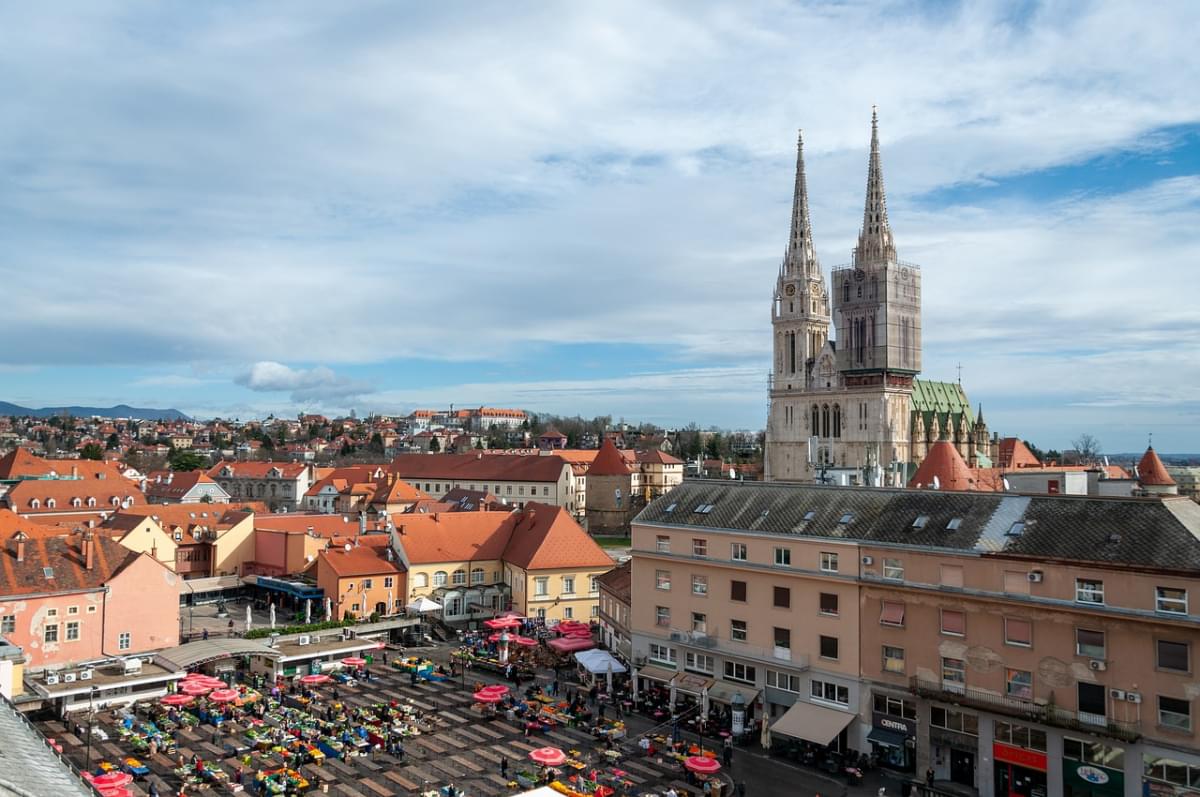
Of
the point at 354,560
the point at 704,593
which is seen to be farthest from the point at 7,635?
the point at 704,593

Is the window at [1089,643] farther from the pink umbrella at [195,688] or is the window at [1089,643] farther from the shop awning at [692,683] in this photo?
the pink umbrella at [195,688]

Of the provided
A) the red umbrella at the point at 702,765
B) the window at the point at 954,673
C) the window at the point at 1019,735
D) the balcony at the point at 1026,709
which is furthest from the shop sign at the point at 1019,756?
the red umbrella at the point at 702,765

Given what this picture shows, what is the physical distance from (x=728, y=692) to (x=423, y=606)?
22311mm

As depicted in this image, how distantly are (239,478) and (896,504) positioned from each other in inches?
4379

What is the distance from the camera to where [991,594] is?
97.2 ft

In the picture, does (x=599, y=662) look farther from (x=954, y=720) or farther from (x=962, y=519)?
(x=962, y=519)

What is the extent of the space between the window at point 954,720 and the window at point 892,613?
10.0 ft

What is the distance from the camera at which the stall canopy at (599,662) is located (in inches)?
1596

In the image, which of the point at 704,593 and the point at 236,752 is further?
the point at 704,593

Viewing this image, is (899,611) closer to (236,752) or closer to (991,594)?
(991,594)

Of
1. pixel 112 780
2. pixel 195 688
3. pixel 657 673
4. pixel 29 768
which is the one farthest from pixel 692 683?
pixel 29 768

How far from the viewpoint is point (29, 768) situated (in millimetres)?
18000

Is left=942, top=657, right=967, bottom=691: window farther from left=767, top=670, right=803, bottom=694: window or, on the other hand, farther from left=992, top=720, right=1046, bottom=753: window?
left=767, top=670, right=803, bottom=694: window

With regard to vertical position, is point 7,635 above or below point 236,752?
above
